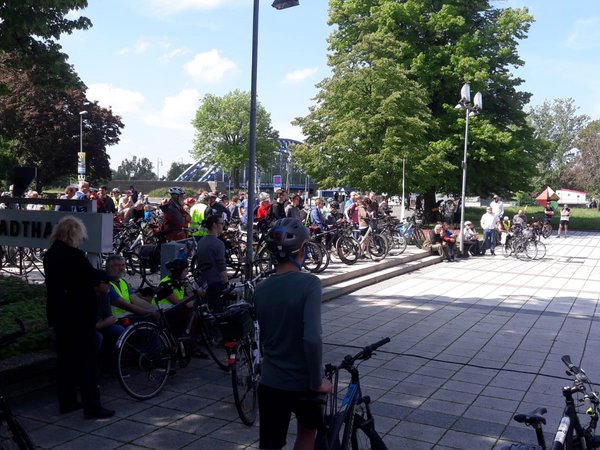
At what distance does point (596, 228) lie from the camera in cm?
3831

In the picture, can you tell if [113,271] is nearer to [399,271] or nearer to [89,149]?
[399,271]

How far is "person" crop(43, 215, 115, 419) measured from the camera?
4.86 m

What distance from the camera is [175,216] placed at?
10.9 m

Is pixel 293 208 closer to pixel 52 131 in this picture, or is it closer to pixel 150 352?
pixel 150 352

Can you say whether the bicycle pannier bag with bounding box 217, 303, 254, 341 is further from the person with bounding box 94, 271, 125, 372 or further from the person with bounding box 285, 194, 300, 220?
the person with bounding box 285, 194, 300, 220

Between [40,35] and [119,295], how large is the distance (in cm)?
573

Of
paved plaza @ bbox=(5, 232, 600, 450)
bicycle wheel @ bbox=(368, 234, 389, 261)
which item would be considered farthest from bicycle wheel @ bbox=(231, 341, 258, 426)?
bicycle wheel @ bbox=(368, 234, 389, 261)

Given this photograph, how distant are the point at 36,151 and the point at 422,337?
1661 inches

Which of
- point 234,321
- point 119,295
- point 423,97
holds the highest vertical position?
point 423,97

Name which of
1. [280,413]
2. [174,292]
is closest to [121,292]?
[174,292]

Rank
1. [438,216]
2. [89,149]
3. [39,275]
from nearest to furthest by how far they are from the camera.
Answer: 1. [39,275]
2. [438,216]
3. [89,149]

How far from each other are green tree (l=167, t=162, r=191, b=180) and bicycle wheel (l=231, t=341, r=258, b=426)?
128273mm

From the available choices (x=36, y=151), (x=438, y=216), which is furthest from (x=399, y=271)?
(x=36, y=151)

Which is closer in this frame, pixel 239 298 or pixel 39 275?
pixel 239 298
